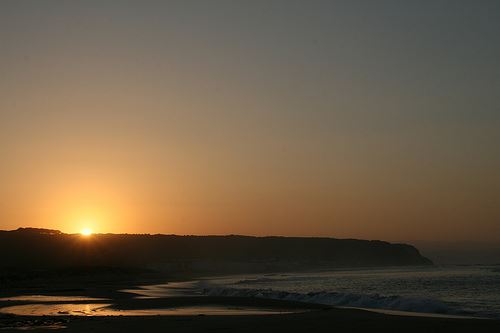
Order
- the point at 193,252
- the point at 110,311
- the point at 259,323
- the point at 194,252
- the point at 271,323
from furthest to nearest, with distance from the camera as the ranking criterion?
1. the point at 194,252
2. the point at 193,252
3. the point at 110,311
4. the point at 271,323
5. the point at 259,323

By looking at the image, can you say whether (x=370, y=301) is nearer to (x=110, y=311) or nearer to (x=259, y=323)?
(x=259, y=323)

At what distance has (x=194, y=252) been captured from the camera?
440 ft

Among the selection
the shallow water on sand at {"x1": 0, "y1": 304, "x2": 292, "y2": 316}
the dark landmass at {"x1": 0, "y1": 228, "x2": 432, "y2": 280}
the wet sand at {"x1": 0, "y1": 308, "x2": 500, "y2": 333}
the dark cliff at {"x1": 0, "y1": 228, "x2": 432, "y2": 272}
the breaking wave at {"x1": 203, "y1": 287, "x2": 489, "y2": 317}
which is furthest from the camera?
the dark cliff at {"x1": 0, "y1": 228, "x2": 432, "y2": 272}

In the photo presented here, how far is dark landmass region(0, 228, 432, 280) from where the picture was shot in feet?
359

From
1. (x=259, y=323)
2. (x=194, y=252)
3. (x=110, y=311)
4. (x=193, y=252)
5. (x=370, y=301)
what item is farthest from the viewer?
(x=194, y=252)

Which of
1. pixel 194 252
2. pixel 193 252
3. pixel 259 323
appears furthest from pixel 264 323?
pixel 194 252

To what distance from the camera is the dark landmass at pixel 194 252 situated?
10950 centimetres

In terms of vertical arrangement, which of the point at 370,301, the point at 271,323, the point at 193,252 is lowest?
the point at 271,323

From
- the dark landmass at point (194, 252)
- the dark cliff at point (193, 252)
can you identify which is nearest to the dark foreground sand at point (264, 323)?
the dark landmass at point (194, 252)

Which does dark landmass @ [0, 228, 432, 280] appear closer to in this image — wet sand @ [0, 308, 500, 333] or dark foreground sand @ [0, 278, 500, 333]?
dark foreground sand @ [0, 278, 500, 333]

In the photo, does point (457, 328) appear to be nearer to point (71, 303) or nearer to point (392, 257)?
point (71, 303)

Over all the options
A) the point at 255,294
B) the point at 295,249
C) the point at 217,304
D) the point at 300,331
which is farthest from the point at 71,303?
the point at 295,249

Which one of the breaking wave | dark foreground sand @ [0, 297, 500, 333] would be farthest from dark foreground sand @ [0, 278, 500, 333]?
the breaking wave

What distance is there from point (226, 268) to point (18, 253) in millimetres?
36399
